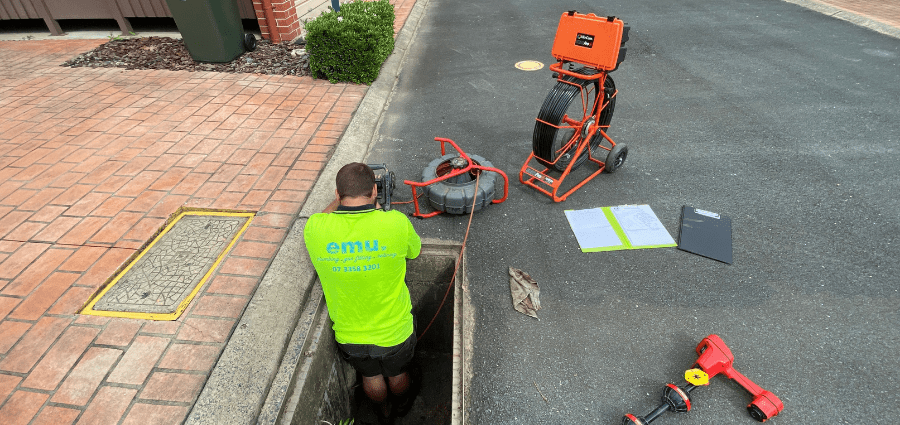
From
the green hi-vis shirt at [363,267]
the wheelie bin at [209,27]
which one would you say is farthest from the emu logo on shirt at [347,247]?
the wheelie bin at [209,27]

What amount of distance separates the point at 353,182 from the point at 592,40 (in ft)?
9.60

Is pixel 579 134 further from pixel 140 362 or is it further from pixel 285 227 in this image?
pixel 140 362

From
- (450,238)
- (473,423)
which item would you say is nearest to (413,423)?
(473,423)

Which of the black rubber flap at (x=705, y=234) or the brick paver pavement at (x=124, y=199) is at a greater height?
the brick paver pavement at (x=124, y=199)

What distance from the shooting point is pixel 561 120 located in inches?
161

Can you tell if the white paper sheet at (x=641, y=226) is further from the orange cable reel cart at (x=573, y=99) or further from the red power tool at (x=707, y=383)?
the red power tool at (x=707, y=383)

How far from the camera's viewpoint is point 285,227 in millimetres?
3760

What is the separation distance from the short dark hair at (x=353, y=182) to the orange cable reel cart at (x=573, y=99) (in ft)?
7.42

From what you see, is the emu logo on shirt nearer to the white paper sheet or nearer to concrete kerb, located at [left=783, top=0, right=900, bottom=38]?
the white paper sheet

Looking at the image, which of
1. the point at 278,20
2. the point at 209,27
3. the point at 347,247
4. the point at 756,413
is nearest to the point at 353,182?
the point at 347,247

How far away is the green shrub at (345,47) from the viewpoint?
6.32 meters

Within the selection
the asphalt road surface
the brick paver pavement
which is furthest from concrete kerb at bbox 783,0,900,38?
the brick paver pavement

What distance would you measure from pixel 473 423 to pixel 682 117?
5.47m

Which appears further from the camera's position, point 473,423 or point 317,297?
point 317,297
